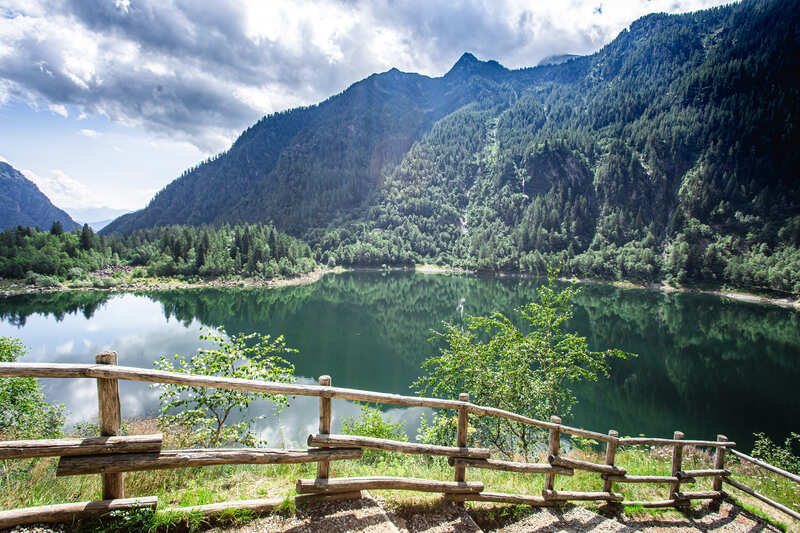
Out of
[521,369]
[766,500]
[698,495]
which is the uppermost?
[521,369]

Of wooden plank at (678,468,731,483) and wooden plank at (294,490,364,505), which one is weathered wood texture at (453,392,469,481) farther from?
wooden plank at (678,468,731,483)

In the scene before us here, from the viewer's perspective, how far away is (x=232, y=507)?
15.6 ft

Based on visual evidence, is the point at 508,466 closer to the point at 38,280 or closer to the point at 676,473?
the point at 676,473

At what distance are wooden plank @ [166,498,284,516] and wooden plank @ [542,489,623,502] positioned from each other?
5.10 meters

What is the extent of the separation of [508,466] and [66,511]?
21.4ft

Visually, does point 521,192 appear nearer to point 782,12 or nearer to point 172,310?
point 782,12

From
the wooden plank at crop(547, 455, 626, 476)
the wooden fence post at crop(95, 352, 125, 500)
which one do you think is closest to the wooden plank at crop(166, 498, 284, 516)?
the wooden fence post at crop(95, 352, 125, 500)

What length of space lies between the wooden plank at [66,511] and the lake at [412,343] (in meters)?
4.02

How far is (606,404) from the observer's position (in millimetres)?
26188

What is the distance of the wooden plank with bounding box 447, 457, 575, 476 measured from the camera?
626 centimetres

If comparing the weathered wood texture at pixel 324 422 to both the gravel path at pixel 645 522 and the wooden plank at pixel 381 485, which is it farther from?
the gravel path at pixel 645 522

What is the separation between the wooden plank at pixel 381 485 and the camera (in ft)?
17.5

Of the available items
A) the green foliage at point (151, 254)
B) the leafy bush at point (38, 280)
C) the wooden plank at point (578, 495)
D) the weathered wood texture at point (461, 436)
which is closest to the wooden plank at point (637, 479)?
the wooden plank at point (578, 495)

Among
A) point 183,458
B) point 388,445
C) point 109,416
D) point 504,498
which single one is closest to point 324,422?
point 388,445
